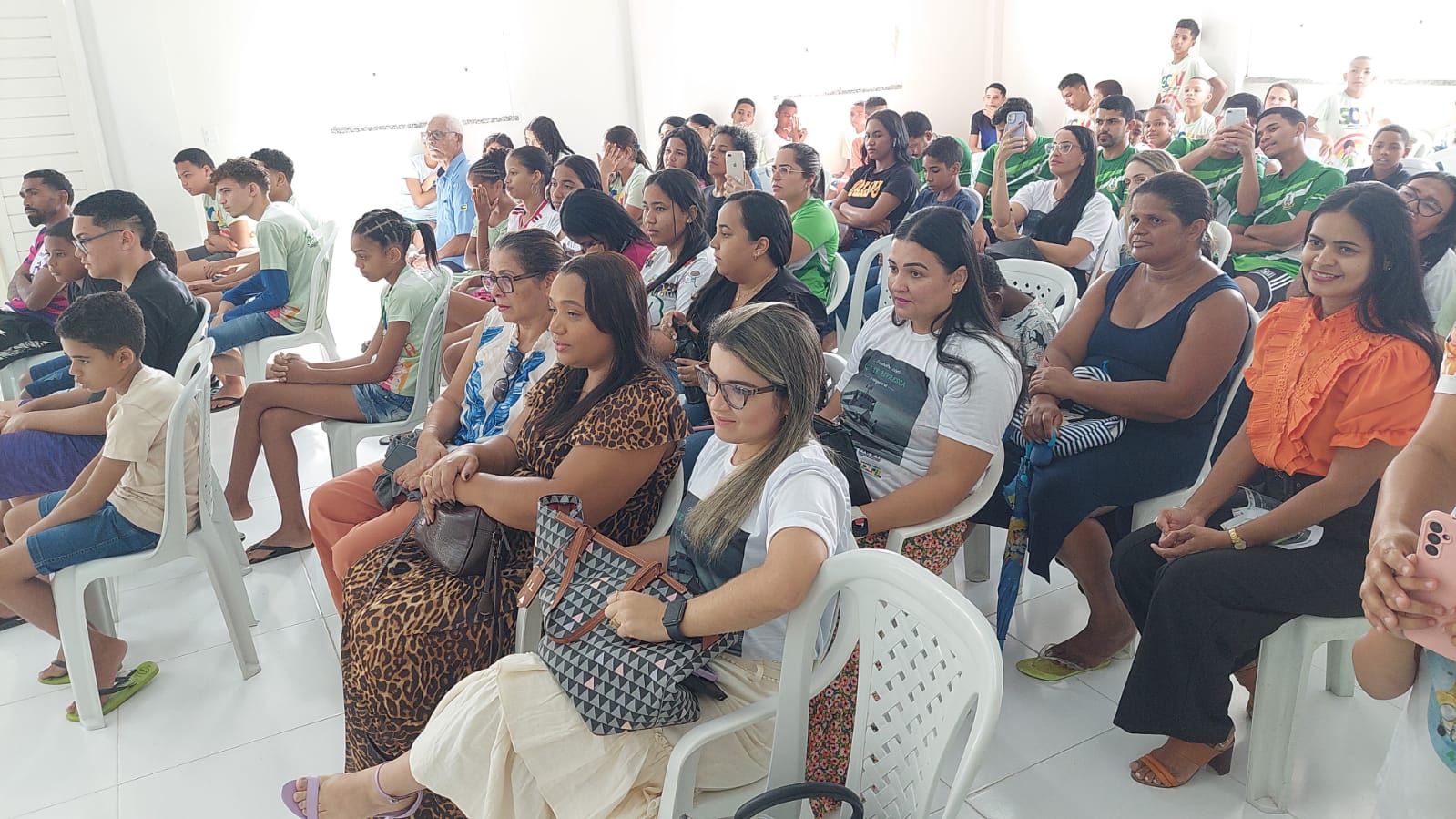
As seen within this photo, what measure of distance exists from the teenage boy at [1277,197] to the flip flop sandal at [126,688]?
147 inches

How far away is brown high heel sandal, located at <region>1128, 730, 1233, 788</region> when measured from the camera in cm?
183

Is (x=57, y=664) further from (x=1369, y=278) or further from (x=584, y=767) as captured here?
(x=1369, y=278)

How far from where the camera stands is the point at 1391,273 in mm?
1706

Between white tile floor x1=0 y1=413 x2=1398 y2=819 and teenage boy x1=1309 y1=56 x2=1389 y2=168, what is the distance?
4995 mm

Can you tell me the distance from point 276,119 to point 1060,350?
6132 mm

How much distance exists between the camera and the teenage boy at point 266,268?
13.1ft

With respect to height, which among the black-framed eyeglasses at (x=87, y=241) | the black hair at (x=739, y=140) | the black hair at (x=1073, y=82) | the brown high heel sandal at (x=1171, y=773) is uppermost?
the black hair at (x=1073, y=82)

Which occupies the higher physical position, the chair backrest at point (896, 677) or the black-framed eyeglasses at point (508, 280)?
the black-framed eyeglasses at point (508, 280)

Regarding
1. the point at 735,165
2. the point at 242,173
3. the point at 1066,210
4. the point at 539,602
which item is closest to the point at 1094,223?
the point at 1066,210

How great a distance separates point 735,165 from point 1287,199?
2.14 meters

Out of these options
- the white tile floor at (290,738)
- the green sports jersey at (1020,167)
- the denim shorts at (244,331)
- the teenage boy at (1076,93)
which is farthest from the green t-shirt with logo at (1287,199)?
the teenage boy at (1076,93)

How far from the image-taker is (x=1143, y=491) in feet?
7.11

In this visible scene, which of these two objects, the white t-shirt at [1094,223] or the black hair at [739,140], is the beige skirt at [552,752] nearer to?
the white t-shirt at [1094,223]

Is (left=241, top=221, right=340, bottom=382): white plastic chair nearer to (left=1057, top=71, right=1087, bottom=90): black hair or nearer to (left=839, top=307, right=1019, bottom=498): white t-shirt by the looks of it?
(left=839, top=307, right=1019, bottom=498): white t-shirt
